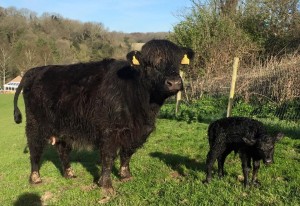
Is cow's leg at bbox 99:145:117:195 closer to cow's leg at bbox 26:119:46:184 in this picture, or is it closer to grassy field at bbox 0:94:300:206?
grassy field at bbox 0:94:300:206

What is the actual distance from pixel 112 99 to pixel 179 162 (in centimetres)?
207

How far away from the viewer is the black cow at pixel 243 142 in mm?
4922

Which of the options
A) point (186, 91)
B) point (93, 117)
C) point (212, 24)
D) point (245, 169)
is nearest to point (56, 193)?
point (93, 117)

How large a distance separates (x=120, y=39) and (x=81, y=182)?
103 m

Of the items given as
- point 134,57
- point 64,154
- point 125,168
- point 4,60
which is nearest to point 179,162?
point 125,168

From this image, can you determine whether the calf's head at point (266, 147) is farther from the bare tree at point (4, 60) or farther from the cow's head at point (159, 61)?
the bare tree at point (4, 60)

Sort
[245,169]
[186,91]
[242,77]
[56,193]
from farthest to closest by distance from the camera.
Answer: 1. [186,91]
2. [242,77]
3. [56,193]
4. [245,169]

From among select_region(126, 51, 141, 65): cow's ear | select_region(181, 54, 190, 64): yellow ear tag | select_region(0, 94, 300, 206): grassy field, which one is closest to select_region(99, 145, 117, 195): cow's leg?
select_region(0, 94, 300, 206): grassy field

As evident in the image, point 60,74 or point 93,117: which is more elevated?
point 60,74

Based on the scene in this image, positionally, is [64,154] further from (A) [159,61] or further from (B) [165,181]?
(A) [159,61]

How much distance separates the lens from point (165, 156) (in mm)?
7578

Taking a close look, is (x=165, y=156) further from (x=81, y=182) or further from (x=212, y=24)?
(x=212, y=24)

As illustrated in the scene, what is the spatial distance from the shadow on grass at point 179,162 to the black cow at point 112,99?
2.98ft

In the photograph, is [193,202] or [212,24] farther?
[212,24]
